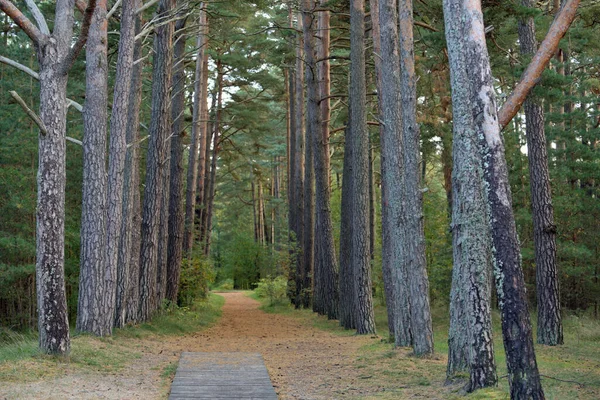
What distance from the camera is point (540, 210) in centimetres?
1346

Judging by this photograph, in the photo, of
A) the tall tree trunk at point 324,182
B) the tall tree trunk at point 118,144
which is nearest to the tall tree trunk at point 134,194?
the tall tree trunk at point 118,144

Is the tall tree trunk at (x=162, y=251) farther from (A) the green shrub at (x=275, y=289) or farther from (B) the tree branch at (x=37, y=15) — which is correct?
(A) the green shrub at (x=275, y=289)

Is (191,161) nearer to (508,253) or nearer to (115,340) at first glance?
(115,340)

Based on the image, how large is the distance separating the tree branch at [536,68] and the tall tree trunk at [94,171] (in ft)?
22.9

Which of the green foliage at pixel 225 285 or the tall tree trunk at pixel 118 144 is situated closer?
the tall tree trunk at pixel 118 144

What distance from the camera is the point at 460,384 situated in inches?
313

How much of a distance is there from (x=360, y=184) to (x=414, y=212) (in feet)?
14.0

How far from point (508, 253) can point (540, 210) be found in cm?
803

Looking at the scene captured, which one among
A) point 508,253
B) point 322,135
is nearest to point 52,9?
point 322,135

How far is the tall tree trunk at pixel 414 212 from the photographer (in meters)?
10.7

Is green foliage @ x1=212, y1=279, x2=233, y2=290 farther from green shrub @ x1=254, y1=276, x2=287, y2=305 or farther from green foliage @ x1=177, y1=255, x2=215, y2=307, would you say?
green foliage @ x1=177, y1=255, x2=215, y2=307

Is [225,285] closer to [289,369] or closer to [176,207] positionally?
[176,207]

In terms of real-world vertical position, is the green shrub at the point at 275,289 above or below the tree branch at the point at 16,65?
below

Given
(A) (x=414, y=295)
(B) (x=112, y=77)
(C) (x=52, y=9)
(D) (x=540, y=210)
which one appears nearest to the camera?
(A) (x=414, y=295)
